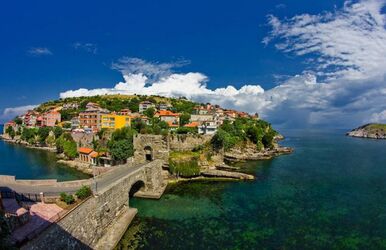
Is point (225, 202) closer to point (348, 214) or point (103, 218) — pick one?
point (348, 214)

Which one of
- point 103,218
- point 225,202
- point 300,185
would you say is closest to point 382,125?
point 300,185

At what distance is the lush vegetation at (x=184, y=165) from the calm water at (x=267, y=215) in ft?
8.22

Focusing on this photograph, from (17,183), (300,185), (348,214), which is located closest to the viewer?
(17,183)

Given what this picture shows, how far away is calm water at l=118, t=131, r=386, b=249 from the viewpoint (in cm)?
1900

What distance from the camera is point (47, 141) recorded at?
247ft

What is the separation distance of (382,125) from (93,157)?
170 m

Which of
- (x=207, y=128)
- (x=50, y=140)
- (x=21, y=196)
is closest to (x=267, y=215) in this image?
(x=21, y=196)

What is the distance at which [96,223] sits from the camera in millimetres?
17953

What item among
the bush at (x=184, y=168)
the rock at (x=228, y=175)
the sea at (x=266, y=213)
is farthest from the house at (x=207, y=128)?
the bush at (x=184, y=168)

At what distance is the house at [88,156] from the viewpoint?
45591 millimetres

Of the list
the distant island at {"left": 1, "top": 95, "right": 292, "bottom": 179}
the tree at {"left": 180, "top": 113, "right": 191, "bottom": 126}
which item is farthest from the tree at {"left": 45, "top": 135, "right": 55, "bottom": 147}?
the tree at {"left": 180, "top": 113, "right": 191, "bottom": 126}

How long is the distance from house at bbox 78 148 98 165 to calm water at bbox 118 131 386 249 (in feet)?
62.3

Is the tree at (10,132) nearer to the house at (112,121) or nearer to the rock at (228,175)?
the house at (112,121)

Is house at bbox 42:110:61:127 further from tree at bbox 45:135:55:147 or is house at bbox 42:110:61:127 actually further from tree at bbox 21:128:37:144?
tree at bbox 45:135:55:147
